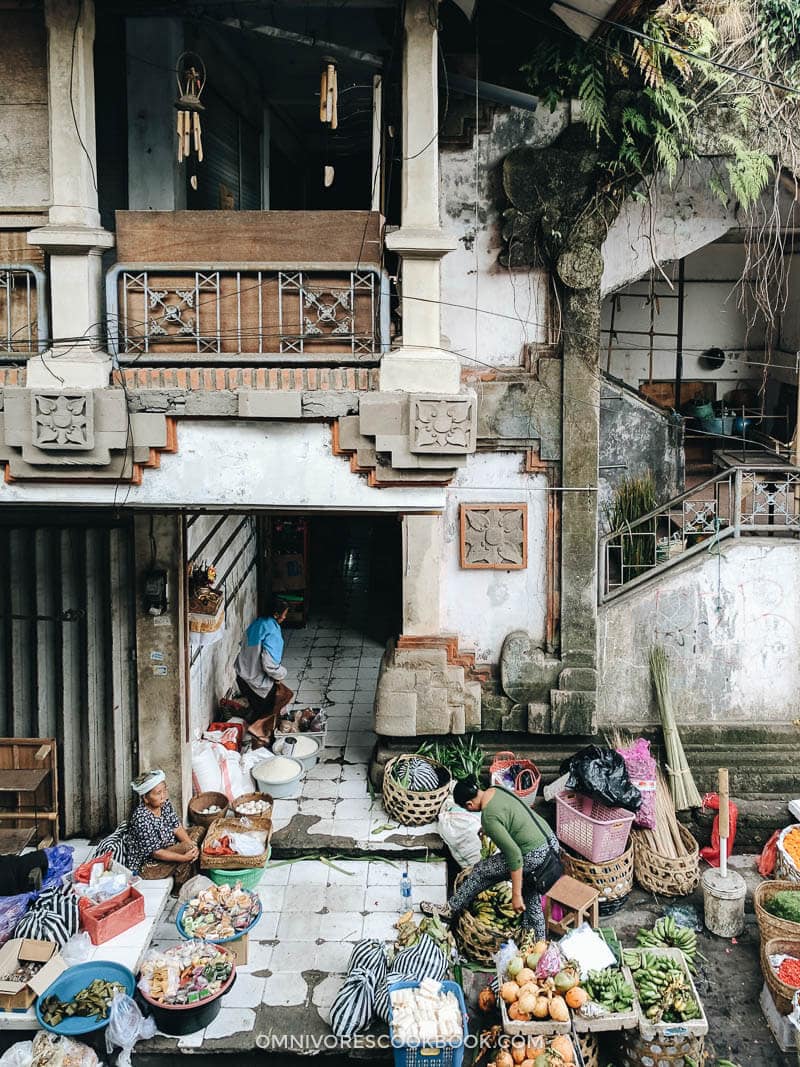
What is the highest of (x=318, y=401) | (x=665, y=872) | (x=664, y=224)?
(x=664, y=224)

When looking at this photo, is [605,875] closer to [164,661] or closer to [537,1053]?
[537,1053]

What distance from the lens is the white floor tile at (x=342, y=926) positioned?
8273 mm

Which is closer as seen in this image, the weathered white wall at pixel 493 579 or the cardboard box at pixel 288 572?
the weathered white wall at pixel 493 579

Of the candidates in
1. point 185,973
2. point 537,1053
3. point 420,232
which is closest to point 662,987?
point 537,1053

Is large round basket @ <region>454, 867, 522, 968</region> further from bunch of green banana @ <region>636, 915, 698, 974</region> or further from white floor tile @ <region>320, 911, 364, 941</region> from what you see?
bunch of green banana @ <region>636, 915, 698, 974</region>

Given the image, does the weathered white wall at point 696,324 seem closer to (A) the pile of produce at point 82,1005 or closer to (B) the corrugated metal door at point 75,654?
(B) the corrugated metal door at point 75,654

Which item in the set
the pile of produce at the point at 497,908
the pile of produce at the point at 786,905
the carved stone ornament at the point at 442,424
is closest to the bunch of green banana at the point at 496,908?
the pile of produce at the point at 497,908

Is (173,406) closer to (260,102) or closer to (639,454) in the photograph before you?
(260,102)

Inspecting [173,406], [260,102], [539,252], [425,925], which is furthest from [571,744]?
[260,102]

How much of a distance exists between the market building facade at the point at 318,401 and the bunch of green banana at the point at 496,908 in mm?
2068

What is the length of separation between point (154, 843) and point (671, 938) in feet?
14.3

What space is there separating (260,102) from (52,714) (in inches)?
260

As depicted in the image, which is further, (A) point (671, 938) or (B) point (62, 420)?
(A) point (671, 938)

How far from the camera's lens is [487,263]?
32.6 ft
